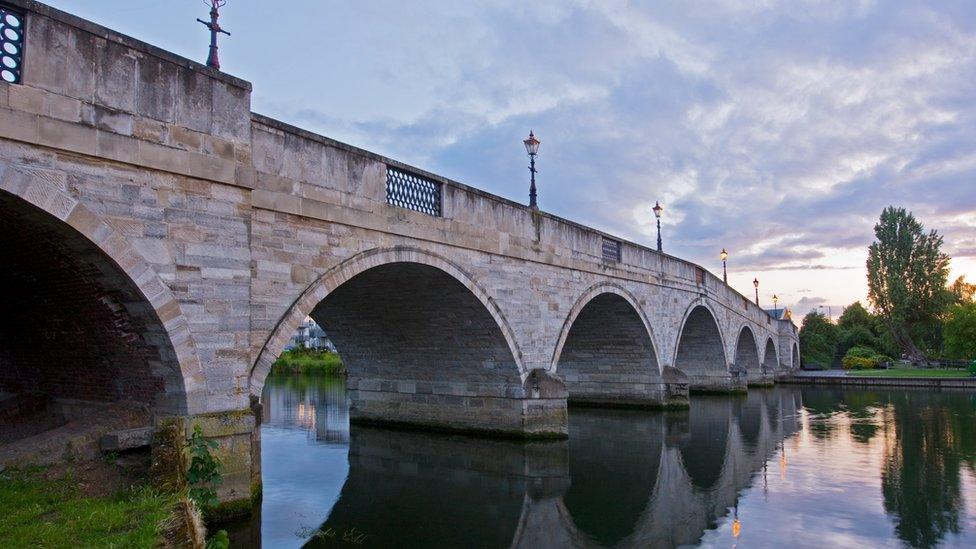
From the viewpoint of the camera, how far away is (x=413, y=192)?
10219mm

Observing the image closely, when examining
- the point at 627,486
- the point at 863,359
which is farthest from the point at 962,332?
the point at 627,486

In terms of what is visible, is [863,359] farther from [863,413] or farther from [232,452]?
[232,452]

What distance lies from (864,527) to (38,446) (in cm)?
869

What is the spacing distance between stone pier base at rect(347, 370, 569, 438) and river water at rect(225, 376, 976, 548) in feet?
1.10

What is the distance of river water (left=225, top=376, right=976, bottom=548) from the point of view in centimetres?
734

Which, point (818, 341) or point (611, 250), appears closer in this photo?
point (611, 250)

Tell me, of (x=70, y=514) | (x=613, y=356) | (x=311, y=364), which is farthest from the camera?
(x=311, y=364)

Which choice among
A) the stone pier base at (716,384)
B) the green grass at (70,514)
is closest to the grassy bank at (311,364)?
the stone pier base at (716,384)

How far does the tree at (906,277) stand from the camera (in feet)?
128

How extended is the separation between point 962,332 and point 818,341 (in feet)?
72.4

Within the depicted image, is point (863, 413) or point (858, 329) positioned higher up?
point (858, 329)

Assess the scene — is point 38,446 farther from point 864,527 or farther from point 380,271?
point 864,527

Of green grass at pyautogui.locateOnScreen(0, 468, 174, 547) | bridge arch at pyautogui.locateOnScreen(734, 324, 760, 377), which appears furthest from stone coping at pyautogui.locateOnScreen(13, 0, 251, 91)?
bridge arch at pyautogui.locateOnScreen(734, 324, 760, 377)

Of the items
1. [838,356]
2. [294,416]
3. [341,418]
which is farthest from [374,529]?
[838,356]
